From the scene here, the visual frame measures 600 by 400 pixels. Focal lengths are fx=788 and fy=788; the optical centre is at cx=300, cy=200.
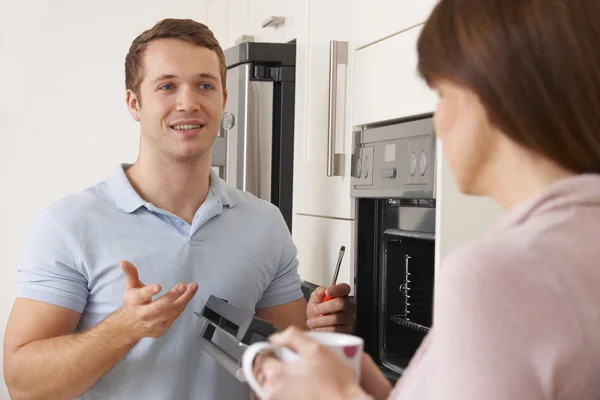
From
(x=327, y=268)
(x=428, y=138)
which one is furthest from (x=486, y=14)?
(x=327, y=268)

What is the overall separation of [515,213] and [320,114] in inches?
53.2

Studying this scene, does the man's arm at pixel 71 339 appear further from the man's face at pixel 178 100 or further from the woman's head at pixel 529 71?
the woman's head at pixel 529 71

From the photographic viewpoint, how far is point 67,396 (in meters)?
1.51

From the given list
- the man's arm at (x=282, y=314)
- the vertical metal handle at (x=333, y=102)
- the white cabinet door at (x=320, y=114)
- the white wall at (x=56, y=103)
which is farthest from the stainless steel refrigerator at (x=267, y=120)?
the white wall at (x=56, y=103)

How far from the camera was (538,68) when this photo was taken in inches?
26.0

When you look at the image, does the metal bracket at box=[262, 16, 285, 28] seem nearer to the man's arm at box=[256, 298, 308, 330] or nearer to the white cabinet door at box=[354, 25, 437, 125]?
the white cabinet door at box=[354, 25, 437, 125]

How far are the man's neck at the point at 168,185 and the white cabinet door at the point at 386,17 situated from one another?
47 centimetres

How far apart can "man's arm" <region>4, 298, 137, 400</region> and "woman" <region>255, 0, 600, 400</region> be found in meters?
0.77

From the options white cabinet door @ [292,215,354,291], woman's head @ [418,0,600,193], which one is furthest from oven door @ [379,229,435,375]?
woman's head @ [418,0,600,193]

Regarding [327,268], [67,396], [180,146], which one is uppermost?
[180,146]

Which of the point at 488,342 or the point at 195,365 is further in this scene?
the point at 195,365

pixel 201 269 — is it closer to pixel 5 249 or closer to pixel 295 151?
pixel 295 151

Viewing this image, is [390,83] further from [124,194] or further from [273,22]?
[273,22]

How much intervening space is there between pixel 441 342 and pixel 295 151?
1.58 meters
